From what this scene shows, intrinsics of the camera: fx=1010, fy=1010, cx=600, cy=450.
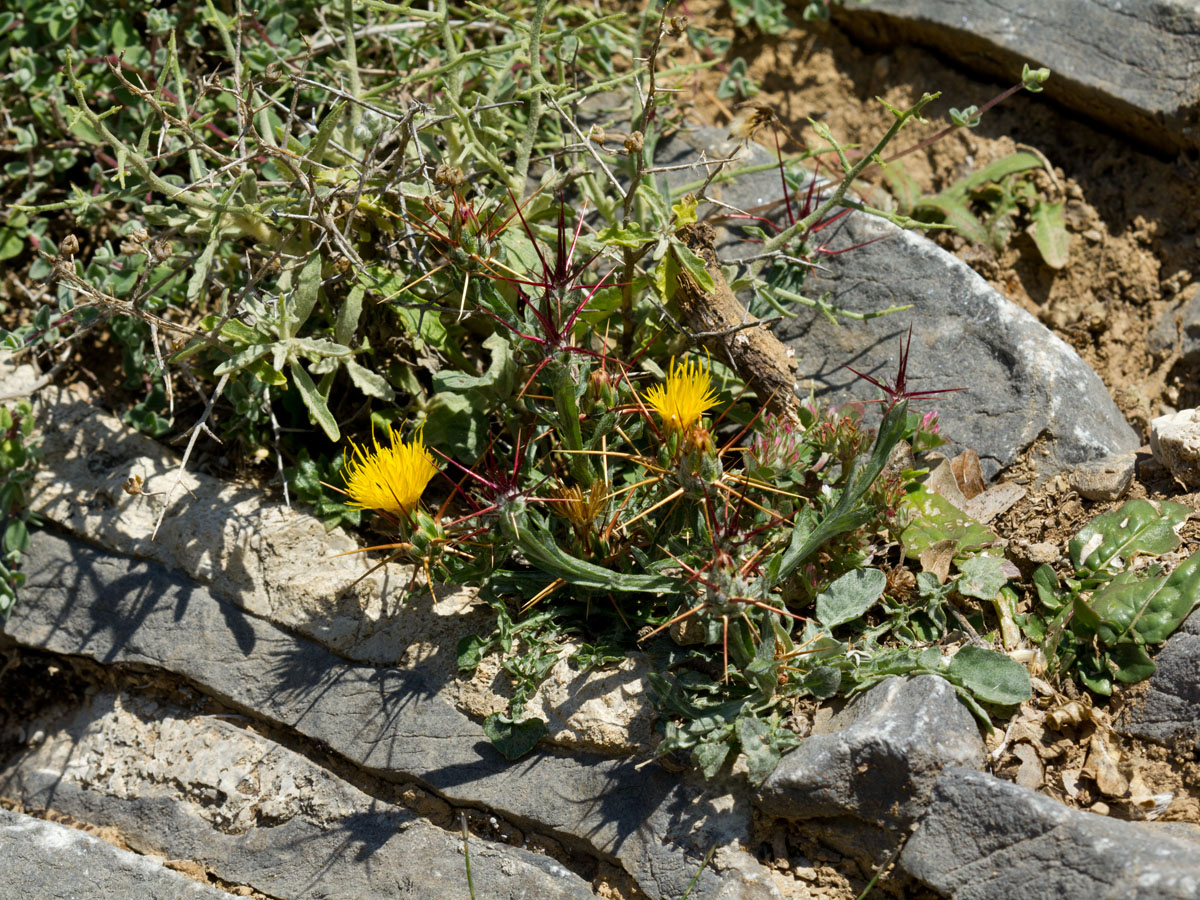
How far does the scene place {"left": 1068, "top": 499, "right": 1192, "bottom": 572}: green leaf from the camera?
2.44 m

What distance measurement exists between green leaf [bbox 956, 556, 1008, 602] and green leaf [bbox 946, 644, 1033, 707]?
0.20 meters

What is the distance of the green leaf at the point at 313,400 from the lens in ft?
8.43

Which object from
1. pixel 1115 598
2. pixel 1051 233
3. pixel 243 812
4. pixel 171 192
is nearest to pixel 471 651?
pixel 243 812

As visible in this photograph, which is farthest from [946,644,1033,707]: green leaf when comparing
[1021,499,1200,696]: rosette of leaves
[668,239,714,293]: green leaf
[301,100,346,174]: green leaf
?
[301,100,346,174]: green leaf

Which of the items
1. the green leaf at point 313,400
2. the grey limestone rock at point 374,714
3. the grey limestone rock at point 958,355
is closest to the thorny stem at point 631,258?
the grey limestone rock at point 958,355

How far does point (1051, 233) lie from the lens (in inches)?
136

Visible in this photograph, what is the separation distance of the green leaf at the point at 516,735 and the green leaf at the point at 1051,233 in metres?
2.36

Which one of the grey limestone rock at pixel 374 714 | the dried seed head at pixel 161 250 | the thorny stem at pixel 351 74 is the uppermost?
the thorny stem at pixel 351 74

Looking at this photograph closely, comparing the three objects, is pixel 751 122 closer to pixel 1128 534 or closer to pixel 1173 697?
pixel 1128 534

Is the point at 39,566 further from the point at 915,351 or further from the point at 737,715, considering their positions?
the point at 915,351

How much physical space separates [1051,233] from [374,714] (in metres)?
2.70

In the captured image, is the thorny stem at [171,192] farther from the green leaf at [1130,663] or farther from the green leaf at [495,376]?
the green leaf at [1130,663]

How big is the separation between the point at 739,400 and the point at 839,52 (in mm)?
2003

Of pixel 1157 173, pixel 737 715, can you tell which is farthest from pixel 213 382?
pixel 1157 173
